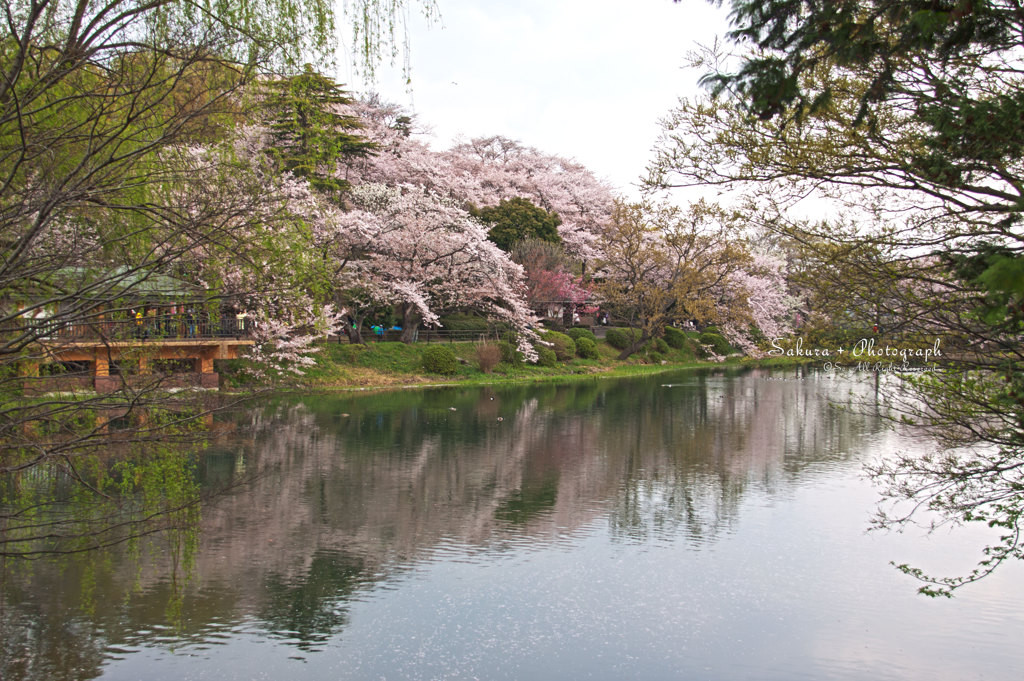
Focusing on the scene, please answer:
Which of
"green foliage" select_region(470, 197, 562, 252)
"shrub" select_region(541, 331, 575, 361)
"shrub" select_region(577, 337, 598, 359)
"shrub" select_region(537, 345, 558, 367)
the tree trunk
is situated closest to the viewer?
the tree trunk

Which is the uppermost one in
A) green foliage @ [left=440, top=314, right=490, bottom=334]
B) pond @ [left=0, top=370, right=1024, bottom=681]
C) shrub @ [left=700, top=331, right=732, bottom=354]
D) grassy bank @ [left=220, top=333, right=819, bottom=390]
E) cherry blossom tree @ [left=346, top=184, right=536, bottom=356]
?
cherry blossom tree @ [left=346, top=184, right=536, bottom=356]

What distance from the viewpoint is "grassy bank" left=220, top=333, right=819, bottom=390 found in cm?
2562

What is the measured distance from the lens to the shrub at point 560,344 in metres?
33.4

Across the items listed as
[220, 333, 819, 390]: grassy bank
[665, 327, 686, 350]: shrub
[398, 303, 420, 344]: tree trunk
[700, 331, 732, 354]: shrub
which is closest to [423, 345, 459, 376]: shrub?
[220, 333, 819, 390]: grassy bank

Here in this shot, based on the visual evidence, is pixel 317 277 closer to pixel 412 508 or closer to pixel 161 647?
pixel 161 647

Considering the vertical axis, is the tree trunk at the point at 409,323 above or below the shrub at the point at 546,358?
above

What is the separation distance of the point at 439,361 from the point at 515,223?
32.1ft

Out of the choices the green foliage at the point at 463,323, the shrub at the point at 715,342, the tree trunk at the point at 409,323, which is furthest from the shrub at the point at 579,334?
the tree trunk at the point at 409,323

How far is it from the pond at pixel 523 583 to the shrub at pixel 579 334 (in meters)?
19.2

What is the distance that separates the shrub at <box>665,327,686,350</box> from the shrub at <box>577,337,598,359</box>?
6.90 m

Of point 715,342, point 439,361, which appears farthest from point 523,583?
point 715,342

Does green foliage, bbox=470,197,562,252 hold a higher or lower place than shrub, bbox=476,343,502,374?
higher

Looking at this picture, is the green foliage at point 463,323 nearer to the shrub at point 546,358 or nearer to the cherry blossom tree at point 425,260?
the cherry blossom tree at point 425,260

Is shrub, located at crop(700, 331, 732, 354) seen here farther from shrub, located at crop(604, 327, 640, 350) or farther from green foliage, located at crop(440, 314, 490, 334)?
green foliage, located at crop(440, 314, 490, 334)
